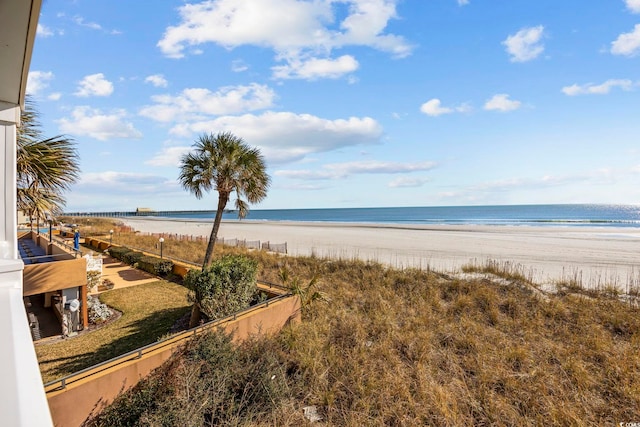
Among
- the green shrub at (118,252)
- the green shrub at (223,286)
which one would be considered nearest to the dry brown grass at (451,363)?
the green shrub at (223,286)

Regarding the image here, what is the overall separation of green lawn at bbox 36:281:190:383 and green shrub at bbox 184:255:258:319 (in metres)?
1.81

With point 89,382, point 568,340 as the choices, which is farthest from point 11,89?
point 568,340

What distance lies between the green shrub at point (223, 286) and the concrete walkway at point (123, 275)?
249 inches

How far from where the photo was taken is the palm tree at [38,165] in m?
6.38

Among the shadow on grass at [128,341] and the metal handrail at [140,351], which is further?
the shadow on grass at [128,341]

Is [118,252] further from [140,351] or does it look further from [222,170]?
[140,351]

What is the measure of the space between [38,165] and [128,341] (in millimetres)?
4612

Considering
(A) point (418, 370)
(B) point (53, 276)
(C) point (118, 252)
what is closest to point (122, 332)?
(B) point (53, 276)

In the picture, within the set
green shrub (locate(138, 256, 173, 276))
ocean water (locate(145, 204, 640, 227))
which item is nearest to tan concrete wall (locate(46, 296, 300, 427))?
green shrub (locate(138, 256, 173, 276))

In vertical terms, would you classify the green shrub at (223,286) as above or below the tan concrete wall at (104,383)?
above

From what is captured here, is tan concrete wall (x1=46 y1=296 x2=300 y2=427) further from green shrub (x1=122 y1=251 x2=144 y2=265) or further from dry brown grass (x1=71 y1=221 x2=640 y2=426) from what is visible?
green shrub (x1=122 y1=251 x2=144 y2=265)

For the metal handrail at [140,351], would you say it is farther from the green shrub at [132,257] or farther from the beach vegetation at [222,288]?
Result: the green shrub at [132,257]

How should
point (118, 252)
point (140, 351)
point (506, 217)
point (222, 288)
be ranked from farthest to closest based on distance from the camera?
point (506, 217) < point (118, 252) < point (222, 288) < point (140, 351)

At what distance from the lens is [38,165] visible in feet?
21.7
